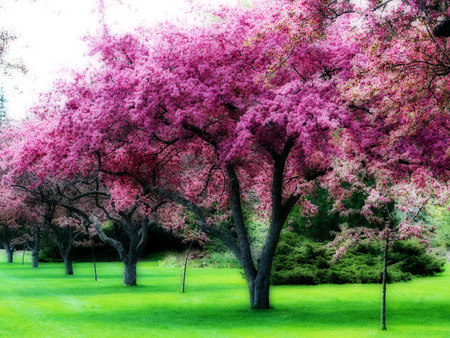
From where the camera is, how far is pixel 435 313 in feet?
57.3

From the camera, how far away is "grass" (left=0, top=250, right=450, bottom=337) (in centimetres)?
1452

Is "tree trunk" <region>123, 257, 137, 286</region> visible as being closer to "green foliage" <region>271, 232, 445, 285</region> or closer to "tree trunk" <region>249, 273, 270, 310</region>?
"green foliage" <region>271, 232, 445, 285</region>

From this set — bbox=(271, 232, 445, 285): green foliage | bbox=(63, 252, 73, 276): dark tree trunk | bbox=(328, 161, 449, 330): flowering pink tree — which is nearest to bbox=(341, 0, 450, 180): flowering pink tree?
bbox=(328, 161, 449, 330): flowering pink tree

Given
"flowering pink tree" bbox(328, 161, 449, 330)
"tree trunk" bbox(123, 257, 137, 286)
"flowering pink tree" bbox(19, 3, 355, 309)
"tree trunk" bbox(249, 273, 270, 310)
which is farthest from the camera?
"tree trunk" bbox(123, 257, 137, 286)

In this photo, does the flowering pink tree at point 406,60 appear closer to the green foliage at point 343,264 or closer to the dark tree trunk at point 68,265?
the green foliage at point 343,264

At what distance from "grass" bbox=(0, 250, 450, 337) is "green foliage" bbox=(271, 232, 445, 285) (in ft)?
3.67

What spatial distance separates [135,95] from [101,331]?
6.59 m

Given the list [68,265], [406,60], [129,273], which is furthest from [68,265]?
[406,60]

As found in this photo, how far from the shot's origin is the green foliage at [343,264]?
29125 mm

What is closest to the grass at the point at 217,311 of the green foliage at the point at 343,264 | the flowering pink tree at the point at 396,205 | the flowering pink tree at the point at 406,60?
the green foliage at the point at 343,264

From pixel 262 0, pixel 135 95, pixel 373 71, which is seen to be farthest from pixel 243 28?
pixel 373 71

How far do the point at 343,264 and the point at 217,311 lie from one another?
13.7 metres

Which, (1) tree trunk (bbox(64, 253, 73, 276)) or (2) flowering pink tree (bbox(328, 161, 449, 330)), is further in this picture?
(1) tree trunk (bbox(64, 253, 73, 276))

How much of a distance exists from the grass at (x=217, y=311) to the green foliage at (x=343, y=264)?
112 centimetres
